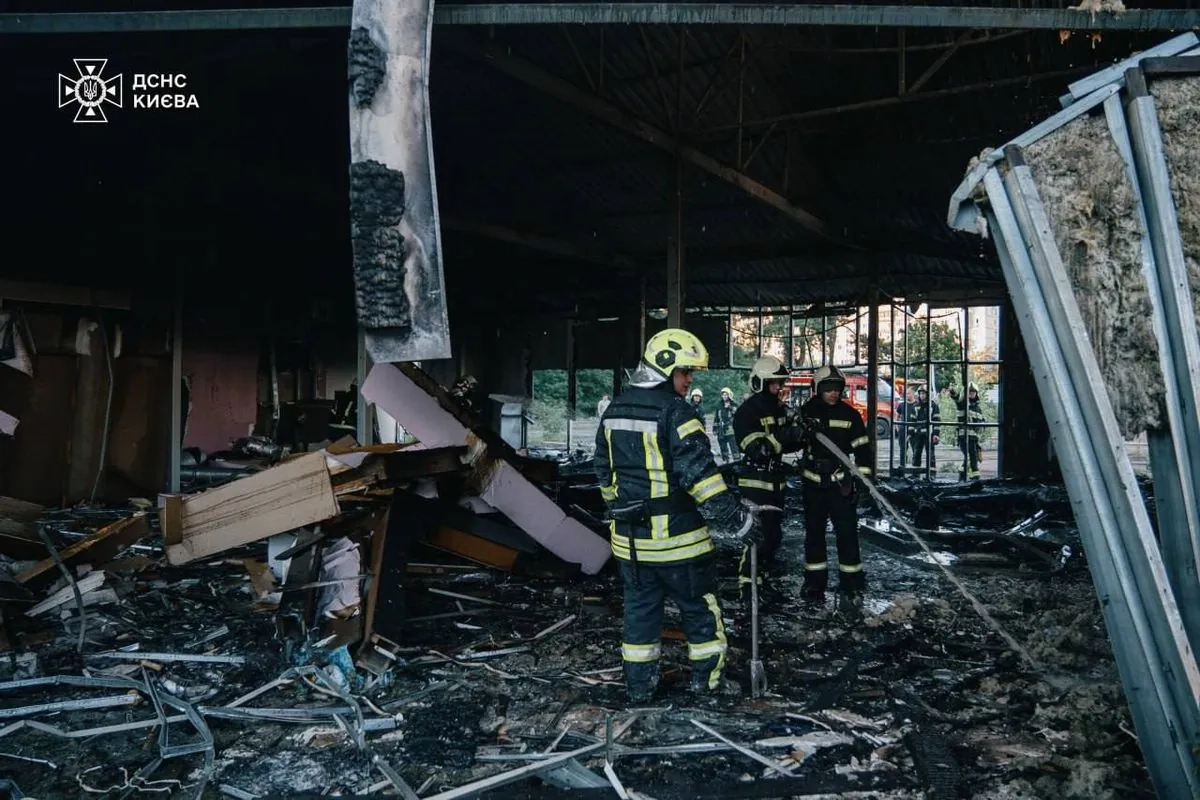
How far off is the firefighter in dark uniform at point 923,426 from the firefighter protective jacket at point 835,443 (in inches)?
343

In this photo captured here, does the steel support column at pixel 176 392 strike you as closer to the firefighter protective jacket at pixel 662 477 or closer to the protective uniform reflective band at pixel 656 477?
the firefighter protective jacket at pixel 662 477

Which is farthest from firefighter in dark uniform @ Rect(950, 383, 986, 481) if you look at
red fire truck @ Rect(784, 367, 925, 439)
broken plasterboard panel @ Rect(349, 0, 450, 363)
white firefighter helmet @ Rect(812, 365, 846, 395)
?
broken plasterboard panel @ Rect(349, 0, 450, 363)

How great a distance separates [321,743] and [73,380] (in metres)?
8.72

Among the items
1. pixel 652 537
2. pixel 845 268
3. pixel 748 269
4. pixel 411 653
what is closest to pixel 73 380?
pixel 411 653

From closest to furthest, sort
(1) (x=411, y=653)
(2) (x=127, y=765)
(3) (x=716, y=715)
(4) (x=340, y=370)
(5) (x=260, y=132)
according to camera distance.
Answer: (2) (x=127, y=765)
(3) (x=716, y=715)
(1) (x=411, y=653)
(5) (x=260, y=132)
(4) (x=340, y=370)

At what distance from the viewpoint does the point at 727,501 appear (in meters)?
4.54

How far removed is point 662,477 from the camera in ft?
14.8

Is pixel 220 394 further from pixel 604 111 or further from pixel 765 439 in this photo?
pixel 765 439

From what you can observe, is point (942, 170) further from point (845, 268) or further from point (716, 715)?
point (716, 715)

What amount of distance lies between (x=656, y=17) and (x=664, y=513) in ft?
9.49

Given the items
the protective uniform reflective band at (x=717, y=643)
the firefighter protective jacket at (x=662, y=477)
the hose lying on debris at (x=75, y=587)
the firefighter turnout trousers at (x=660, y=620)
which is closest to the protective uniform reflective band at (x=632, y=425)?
the firefighter protective jacket at (x=662, y=477)

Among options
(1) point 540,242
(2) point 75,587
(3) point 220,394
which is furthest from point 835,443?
(3) point 220,394

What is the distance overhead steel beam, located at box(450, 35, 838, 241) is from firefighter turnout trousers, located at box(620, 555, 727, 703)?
13.5 feet

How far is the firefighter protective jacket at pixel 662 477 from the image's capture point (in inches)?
175
